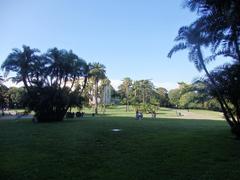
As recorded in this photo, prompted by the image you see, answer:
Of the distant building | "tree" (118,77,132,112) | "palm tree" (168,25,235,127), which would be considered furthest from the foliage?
"tree" (118,77,132,112)

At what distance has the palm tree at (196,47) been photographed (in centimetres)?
1466

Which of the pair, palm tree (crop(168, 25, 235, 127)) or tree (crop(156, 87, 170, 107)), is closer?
palm tree (crop(168, 25, 235, 127))

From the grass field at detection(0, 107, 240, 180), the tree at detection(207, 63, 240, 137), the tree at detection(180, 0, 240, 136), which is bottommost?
the grass field at detection(0, 107, 240, 180)

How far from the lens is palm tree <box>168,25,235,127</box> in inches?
577

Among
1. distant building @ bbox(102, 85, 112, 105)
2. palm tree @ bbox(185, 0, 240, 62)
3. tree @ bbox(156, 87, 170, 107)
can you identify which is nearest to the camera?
palm tree @ bbox(185, 0, 240, 62)

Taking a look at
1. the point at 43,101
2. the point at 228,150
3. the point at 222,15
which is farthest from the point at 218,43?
the point at 43,101

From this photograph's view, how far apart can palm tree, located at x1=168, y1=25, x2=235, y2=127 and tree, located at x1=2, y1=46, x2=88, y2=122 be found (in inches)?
775

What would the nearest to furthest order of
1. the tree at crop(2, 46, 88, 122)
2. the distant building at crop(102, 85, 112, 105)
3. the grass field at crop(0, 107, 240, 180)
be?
the grass field at crop(0, 107, 240, 180)
the tree at crop(2, 46, 88, 122)
the distant building at crop(102, 85, 112, 105)

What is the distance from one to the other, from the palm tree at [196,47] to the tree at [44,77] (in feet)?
64.6

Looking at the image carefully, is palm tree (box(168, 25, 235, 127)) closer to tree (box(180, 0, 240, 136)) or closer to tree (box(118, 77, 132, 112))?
tree (box(180, 0, 240, 136))

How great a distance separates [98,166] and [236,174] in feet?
11.8

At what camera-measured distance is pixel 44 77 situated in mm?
33969

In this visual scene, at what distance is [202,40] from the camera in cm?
1477

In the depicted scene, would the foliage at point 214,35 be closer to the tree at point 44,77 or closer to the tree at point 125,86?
the tree at point 44,77
